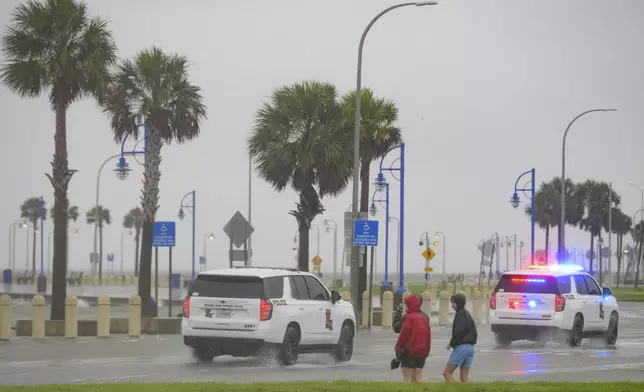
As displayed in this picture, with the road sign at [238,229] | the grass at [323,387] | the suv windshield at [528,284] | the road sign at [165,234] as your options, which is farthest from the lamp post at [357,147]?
the grass at [323,387]

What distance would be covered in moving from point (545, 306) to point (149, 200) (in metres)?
21.4

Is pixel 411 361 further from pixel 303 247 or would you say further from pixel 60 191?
pixel 303 247

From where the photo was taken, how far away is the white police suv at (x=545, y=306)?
31562 millimetres

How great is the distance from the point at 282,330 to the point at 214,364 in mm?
1523

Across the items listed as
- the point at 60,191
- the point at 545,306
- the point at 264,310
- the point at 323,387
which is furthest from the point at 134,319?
the point at 323,387

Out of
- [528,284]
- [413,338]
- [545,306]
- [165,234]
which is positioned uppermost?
[165,234]

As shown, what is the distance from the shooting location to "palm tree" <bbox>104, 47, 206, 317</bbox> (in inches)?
1870

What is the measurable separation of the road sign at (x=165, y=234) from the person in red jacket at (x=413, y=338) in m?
24.9

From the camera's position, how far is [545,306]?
31578mm

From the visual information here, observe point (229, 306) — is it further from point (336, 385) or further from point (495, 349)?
point (495, 349)

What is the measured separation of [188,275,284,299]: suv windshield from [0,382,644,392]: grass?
5925mm

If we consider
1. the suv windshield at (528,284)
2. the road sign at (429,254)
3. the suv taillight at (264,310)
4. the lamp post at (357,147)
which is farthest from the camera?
the road sign at (429,254)

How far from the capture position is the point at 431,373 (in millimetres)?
23219

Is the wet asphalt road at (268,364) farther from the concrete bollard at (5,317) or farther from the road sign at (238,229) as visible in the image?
the road sign at (238,229)
